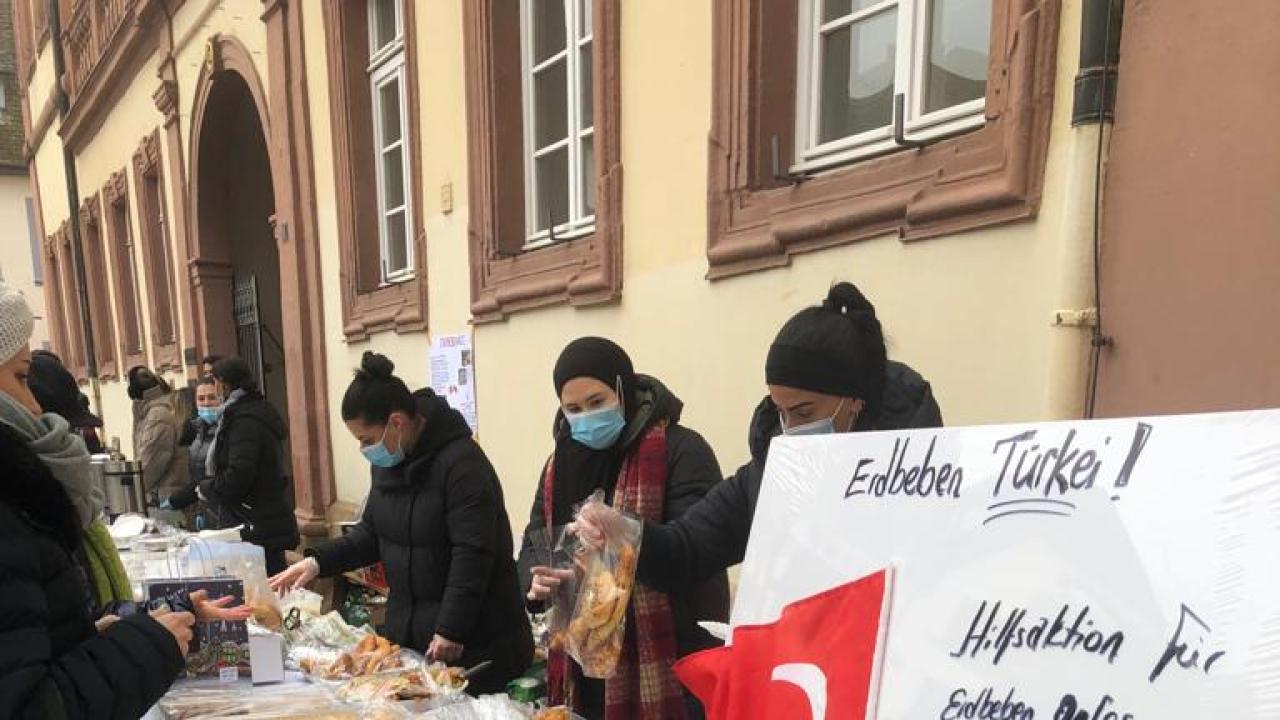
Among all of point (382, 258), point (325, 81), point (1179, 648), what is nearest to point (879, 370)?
point (1179, 648)

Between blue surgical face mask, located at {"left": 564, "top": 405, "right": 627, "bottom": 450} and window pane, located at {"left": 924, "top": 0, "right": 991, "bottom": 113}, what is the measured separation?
4.87ft

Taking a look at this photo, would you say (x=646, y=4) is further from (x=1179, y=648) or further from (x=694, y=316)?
(x=1179, y=648)

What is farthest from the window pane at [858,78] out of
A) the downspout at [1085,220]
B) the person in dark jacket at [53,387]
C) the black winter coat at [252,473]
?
the black winter coat at [252,473]

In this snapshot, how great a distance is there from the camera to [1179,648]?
676mm

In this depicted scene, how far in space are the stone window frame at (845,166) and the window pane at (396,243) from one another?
12.0 feet

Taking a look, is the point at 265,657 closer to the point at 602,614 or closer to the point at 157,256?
the point at 602,614

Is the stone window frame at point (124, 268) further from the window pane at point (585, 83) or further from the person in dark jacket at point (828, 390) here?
the person in dark jacket at point (828, 390)

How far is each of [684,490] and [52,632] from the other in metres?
1.34

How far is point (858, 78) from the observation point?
2697 millimetres

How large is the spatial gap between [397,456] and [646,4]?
2228 millimetres

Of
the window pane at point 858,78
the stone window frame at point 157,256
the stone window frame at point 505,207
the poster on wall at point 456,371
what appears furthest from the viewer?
the stone window frame at point 157,256

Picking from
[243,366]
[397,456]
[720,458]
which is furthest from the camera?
[243,366]

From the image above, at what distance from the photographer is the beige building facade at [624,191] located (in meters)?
2.02

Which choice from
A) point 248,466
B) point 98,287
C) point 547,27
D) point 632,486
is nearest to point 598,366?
point 632,486
